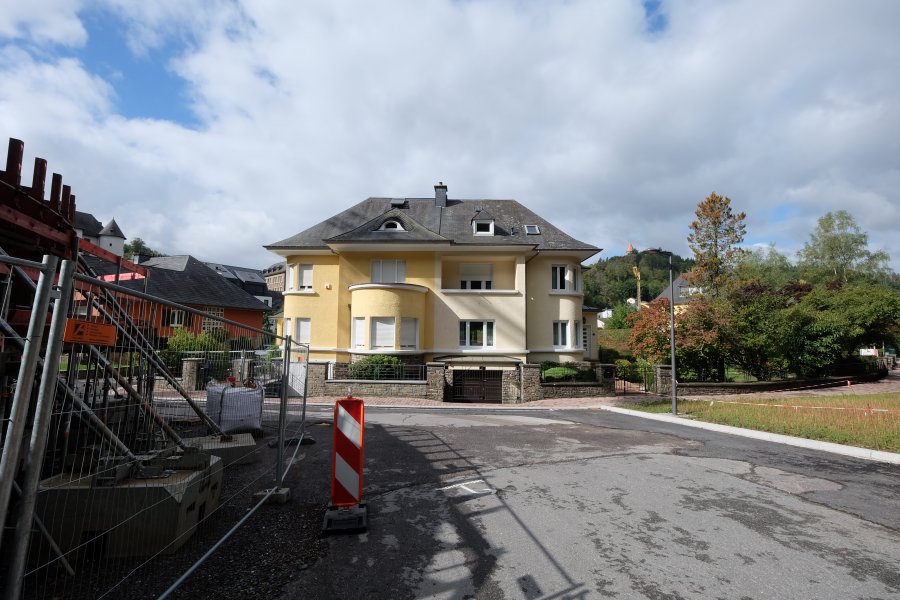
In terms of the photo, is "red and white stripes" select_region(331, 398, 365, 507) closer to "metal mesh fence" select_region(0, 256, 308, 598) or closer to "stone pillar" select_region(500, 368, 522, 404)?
"metal mesh fence" select_region(0, 256, 308, 598)

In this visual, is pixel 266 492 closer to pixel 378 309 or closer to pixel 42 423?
pixel 42 423

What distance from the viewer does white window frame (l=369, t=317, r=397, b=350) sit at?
74.3 feet

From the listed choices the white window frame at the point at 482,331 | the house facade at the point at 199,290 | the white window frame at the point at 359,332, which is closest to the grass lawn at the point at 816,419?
the white window frame at the point at 482,331

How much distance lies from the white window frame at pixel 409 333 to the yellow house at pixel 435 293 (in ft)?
0.17

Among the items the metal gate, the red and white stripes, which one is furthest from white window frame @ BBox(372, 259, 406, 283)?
the red and white stripes

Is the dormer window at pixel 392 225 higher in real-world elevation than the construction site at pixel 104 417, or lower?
higher

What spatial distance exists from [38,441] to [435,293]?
22.2 meters

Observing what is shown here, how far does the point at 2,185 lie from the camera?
18.6 ft

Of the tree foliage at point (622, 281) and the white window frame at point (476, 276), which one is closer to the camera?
the white window frame at point (476, 276)

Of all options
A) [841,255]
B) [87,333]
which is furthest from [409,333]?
[841,255]

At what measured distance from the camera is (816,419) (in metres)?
13.0

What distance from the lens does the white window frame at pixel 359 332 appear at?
22734 mm

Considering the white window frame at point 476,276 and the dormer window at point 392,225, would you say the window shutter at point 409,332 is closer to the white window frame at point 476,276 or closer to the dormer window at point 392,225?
the white window frame at point 476,276

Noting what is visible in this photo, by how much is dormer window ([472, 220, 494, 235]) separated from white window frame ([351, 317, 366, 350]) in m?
8.12
